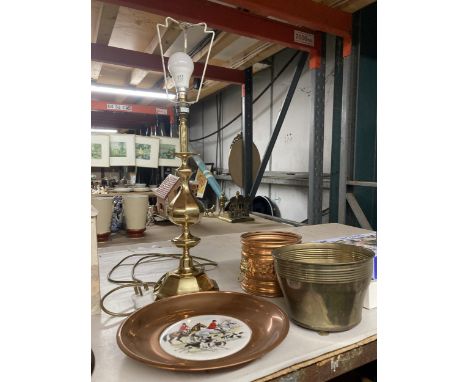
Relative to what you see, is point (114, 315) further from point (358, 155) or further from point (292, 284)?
point (358, 155)

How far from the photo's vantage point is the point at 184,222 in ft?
2.40

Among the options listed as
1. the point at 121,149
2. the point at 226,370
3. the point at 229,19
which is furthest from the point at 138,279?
the point at 121,149

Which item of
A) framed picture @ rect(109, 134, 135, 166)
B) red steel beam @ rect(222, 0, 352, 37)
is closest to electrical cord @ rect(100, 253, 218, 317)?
red steel beam @ rect(222, 0, 352, 37)

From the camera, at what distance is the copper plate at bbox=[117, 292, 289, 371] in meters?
0.47

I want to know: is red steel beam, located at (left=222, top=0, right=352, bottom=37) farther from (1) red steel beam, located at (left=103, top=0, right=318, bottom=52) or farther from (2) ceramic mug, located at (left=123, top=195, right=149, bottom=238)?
(2) ceramic mug, located at (left=123, top=195, right=149, bottom=238)

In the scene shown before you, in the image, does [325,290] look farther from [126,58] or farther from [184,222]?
[126,58]

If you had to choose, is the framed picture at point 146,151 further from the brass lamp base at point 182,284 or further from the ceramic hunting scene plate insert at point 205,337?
the ceramic hunting scene plate insert at point 205,337

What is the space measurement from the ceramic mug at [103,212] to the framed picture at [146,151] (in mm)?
2752

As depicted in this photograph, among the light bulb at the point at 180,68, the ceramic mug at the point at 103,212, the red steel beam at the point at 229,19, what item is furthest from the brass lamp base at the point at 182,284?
the red steel beam at the point at 229,19
